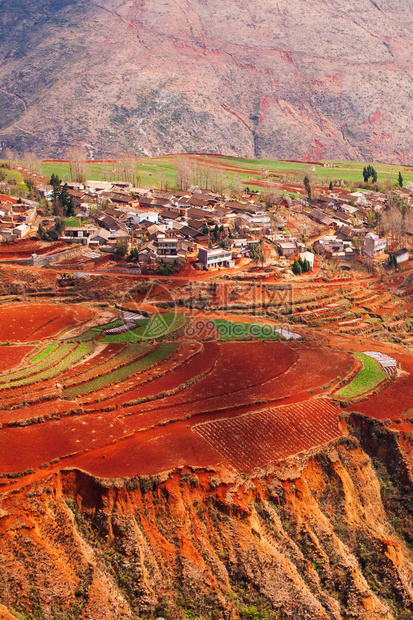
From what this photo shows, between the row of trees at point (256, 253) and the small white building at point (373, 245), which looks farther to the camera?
the small white building at point (373, 245)

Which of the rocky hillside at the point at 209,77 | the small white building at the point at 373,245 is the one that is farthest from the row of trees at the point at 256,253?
the rocky hillside at the point at 209,77

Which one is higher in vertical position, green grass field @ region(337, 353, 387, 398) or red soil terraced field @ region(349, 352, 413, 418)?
green grass field @ region(337, 353, 387, 398)

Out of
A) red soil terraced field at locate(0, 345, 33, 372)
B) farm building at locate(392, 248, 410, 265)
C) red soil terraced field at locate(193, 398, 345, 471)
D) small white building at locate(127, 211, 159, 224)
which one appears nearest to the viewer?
red soil terraced field at locate(193, 398, 345, 471)

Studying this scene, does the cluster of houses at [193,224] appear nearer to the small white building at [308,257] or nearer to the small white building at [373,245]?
the small white building at [373,245]

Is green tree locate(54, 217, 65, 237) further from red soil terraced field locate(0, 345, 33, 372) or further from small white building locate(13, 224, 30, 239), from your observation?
red soil terraced field locate(0, 345, 33, 372)

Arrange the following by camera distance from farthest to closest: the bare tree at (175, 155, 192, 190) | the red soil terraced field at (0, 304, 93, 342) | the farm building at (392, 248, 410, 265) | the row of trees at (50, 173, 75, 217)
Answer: the bare tree at (175, 155, 192, 190) → the row of trees at (50, 173, 75, 217) → the farm building at (392, 248, 410, 265) → the red soil terraced field at (0, 304, 93, 342)

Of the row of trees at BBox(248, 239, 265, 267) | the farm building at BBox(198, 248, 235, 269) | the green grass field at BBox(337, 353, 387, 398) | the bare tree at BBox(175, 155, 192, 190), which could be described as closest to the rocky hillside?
the bare tree at BBox(175, 155, 192, 190)
